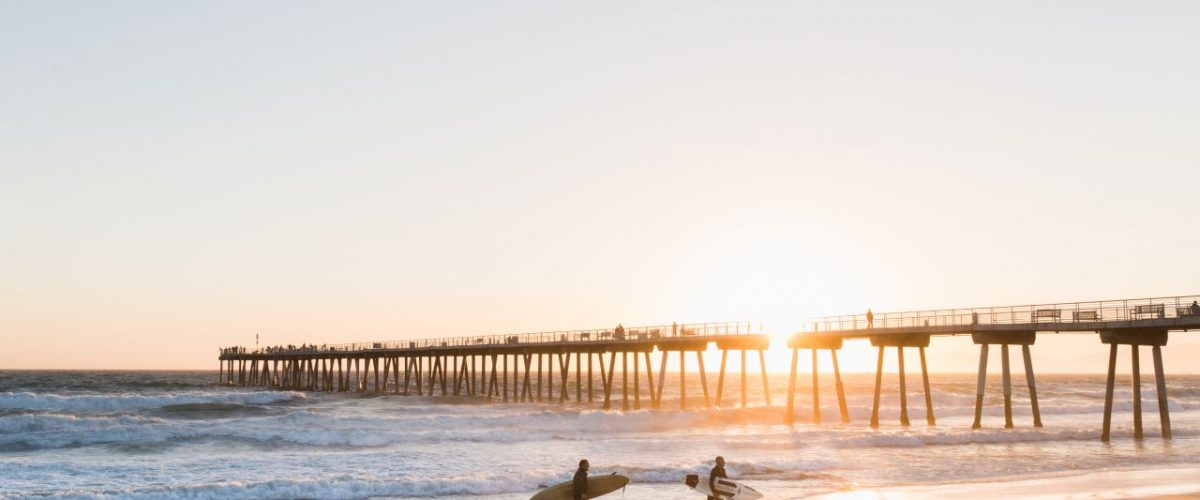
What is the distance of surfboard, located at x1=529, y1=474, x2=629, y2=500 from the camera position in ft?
72.1

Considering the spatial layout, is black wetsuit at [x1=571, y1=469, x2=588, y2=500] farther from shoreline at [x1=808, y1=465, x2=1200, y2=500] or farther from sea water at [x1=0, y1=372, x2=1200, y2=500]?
shoreline at [x1=808, y1=465, x2=1200, y2=500]

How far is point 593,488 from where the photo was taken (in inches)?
872

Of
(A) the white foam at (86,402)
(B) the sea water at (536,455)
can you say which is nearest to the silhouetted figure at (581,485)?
(B) the sea water at (536,455)

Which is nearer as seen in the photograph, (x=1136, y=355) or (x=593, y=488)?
(x=593, y=488)

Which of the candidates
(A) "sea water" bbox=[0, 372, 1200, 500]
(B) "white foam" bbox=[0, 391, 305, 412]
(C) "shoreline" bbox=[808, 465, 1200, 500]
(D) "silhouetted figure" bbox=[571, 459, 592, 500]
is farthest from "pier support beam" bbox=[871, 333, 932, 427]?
(B) "white foam" bbox=[0, 391, 305, 412]

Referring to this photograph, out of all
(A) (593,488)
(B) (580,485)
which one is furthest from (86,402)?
(B) (580,485)

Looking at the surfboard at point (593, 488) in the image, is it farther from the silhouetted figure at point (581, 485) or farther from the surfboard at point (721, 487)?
the silhouetted figure at point (581, 485)

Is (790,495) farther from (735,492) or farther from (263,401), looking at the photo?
(263,401)

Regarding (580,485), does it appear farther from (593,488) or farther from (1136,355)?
(1136,355)

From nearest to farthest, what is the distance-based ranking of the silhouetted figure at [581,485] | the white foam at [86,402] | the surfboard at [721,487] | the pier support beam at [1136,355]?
the silhouetted figure at [581,485] < the surfboard at [721,487] < the pier support beam at [1136,355] < the white foam at [86,402]

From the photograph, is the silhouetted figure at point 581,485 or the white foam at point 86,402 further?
→ the white foam at point 86,402

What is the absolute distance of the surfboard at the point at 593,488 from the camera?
2197 centimetres

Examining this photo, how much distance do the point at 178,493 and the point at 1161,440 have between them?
3154 cm

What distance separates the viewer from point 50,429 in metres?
43.6
